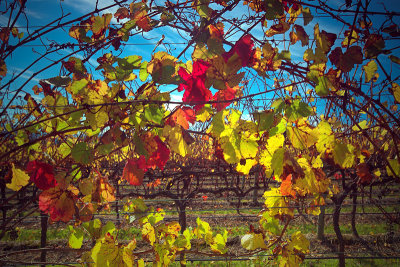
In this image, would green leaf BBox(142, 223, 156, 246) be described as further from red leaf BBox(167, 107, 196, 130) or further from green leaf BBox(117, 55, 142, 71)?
green leaf BBox(117, 55, 142, 71)

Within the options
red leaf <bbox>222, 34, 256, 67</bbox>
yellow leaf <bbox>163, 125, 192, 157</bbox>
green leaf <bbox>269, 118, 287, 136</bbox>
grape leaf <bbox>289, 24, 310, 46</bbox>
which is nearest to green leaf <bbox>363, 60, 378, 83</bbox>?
grape leaf <bbox>289, 24, 310, 46</bbox>

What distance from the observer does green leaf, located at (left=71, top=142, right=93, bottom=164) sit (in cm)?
71

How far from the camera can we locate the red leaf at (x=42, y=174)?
759 mm

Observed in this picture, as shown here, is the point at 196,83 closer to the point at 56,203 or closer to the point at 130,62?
the point at 130,62

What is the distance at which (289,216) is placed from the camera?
1144 mm

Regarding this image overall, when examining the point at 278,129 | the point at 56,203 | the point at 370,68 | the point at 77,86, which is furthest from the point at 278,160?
the point at 56,203

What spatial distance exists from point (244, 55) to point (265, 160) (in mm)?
449

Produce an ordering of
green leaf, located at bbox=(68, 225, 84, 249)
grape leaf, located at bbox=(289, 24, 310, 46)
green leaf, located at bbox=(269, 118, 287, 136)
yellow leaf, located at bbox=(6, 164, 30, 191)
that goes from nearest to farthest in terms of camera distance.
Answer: green leaf, located at bbox=(269, 118, 287, 136) → grape leaf, located at bbox=(289, 24, 310, 46) → yellow leaf, located at bbox=(6, 164, 30, 191) → green leaf, located at bbox=(68, 225, 84, 249)

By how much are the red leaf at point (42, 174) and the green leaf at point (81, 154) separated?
0.51 ft

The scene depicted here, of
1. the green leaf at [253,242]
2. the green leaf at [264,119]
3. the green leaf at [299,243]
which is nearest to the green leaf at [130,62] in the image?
the green leaf at [264,119]

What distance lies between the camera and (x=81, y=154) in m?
0.71

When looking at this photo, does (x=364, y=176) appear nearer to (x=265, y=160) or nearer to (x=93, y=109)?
(x=265, y=160)

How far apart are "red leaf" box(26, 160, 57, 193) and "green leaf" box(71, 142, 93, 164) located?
0.51ft

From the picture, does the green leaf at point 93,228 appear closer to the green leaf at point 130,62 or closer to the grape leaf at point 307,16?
the green leaf at point 130,62
